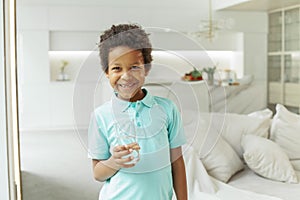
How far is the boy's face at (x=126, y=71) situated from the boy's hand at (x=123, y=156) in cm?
12

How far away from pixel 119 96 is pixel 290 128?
138 centimetres

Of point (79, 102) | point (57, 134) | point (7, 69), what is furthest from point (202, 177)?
point (7, 69)

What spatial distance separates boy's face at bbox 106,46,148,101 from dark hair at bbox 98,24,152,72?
0.04 ft

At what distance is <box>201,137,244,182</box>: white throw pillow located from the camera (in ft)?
6.03

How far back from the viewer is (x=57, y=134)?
5.57 feet

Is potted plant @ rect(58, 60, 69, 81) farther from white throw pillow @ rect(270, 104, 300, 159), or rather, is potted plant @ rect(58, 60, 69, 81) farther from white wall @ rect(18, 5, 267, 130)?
white throw pillow @ rect(270, 104, 300, 159)

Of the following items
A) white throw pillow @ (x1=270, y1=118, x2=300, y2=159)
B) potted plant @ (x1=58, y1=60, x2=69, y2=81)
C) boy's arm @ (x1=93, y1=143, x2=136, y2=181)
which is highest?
potted plant @ (x1=58, y1=60, x2=69, y2=81)

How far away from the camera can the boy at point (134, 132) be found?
3.20ft

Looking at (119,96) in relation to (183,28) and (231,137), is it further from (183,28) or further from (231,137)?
(231,137)

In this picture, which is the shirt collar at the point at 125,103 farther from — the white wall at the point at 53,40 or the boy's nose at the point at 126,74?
the white wall at the point at 53,40

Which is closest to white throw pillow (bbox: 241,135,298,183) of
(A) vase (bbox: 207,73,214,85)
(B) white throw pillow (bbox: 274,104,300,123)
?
(B) white throw pillow (bbox: 274,104,300,123)

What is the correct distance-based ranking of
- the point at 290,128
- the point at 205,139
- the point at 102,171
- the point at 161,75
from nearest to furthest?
the point at 102,171 → the point at 161,75 → the point at 205,139 → the point at 290,128

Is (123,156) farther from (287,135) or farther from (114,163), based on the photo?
(287,135)

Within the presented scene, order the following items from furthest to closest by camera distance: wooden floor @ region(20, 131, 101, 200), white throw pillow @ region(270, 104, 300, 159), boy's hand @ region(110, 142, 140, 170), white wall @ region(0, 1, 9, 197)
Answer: white throw pillow @ region(270, 104, 300, 159)
wooden floor @ region(20, 131, 101, 200)
white wall @ region(0, 1, 9, 197)
boy's hand @ region(110, 142, 140, 170)
